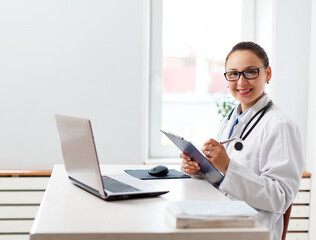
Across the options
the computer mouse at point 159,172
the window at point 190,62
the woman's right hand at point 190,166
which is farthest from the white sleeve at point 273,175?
the window at point 190,62

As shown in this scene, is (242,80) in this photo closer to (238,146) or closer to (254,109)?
(254,109)

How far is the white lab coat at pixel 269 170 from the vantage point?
1.75m

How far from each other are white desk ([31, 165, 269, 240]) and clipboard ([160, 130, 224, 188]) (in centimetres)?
10

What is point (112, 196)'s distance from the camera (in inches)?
61.6

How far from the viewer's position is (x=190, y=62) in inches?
141

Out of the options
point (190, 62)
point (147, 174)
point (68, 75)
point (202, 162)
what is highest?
point (190, 62)

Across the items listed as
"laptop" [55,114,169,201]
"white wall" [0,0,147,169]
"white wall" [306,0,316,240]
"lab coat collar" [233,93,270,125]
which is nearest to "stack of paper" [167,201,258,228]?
"laptop" [55,114,169,201]

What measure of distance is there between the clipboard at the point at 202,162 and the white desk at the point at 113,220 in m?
0.10

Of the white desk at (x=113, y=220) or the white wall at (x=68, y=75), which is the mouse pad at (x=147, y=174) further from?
the white wall at (x=68, y=75)

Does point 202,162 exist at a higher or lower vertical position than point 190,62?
lower

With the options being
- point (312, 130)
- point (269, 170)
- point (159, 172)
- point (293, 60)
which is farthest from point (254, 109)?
point (293, 60)

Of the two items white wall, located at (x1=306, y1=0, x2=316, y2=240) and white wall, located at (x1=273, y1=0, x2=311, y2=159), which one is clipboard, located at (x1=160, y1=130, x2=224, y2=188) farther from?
white wall, located at (x1=273, y1=0, x2=311, y2=159)

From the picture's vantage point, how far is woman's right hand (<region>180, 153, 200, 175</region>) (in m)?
2.01

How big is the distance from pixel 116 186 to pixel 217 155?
0.41 meters
